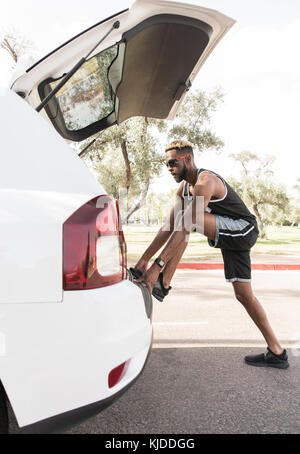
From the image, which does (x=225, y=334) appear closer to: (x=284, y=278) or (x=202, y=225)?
(x=202, y=225)

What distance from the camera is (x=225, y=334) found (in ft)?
11.3

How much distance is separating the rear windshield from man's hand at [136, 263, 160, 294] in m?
1.26

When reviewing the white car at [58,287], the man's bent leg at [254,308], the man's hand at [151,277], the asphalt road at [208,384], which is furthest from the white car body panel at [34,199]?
the man's bent leg at [254,308]

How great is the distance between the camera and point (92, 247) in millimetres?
1366

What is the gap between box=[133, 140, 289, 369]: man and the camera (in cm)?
247

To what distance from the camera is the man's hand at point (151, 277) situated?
2312 millimetres

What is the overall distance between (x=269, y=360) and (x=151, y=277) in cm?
117

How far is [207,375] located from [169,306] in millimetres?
2084

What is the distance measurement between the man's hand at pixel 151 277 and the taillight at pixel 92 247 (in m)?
0.83

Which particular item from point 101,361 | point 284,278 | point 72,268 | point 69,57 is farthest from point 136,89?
point 284,278

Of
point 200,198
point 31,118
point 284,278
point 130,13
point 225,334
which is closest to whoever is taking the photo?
point 31,118

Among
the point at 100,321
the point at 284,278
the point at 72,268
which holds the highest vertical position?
the point at 72,268

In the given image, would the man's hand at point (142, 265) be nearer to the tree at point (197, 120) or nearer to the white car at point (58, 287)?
the white car at point (58, 287)

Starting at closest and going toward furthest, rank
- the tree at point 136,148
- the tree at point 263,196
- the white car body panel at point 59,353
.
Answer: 1. the white car body panel at point 59,353
2. the tree at point 136,148
3. the tree at point 263,196
